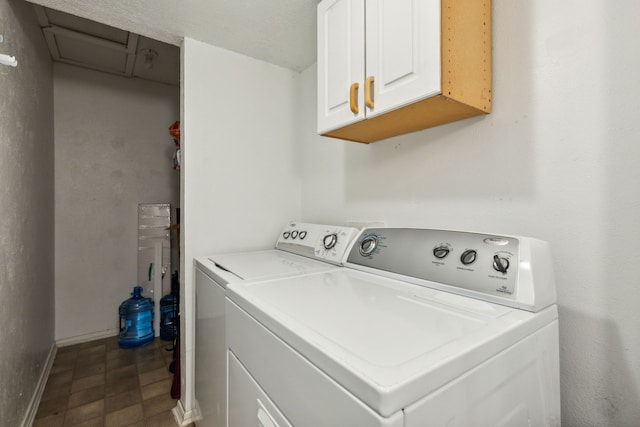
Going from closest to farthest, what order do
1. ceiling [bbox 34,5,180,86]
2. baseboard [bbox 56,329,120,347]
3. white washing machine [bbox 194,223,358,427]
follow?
white washing machine [bbox 194,223,358,427]
ceiling [bbox 34,5,180,86]
baseboard [bbox 56,329,120,347]

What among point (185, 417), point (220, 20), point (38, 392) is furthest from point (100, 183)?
point (185, 417)

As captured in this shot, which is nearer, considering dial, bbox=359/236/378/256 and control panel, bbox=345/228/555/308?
control panel, bbox=345/228/555/308

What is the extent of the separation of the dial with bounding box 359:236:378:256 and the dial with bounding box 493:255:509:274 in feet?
1.49

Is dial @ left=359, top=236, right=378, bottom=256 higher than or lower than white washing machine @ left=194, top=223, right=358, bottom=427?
higher

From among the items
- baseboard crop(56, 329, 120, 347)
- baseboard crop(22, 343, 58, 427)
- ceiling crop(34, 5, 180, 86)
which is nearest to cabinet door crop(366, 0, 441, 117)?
ceiling crop(34, 5, 180, 86)

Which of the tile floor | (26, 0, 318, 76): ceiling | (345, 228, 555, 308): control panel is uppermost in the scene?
(26, 0, 318, 76): ceiling

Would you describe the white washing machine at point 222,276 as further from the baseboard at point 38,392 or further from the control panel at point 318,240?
the baseboard at point 38,392

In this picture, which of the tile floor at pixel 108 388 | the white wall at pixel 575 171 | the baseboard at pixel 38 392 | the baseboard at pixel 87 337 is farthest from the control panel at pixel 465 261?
the baseboard at pixel 87 337

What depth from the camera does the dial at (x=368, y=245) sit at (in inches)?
47.8

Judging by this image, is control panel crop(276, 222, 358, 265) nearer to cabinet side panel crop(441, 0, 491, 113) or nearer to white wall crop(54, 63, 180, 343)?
cabinet side panel crop(441, 0, 491, 113)

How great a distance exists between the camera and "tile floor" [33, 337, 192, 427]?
1.73 metres

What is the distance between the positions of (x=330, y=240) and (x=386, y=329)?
0.82 meters

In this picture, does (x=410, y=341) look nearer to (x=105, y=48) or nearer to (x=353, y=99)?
(x=353, y=99)

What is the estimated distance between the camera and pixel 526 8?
98 cm
